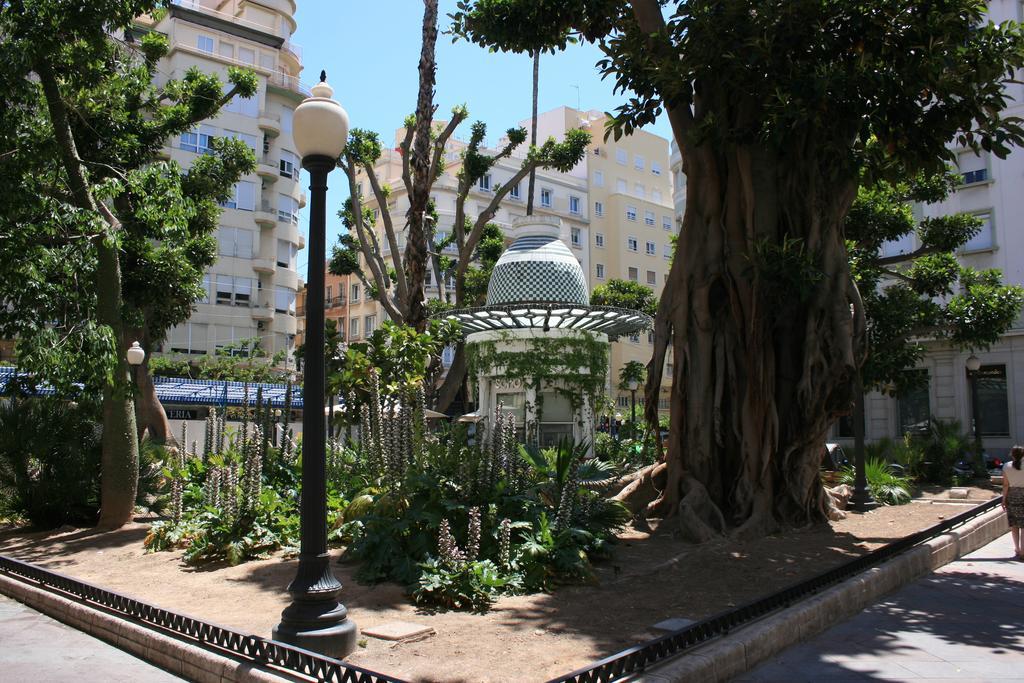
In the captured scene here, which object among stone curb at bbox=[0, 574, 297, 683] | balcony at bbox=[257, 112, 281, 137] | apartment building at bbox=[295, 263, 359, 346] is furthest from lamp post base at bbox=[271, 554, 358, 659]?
apartment building at bbox=[295, 263, 359, 346]

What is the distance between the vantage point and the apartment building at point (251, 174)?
48188 millimetres

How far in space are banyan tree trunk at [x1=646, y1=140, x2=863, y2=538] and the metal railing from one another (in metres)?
6.34

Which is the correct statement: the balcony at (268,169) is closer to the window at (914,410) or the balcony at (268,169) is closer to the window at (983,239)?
the window at (914,410)

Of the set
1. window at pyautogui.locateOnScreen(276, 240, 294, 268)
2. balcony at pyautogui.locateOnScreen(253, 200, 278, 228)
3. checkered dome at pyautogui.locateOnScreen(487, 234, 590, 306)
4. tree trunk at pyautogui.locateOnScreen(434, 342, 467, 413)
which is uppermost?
balcony at pyautogui.locateOnScreen(253, 200, 278, 228)

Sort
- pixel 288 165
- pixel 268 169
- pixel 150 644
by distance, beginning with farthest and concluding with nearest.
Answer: pixel 288 165, pixel 268 169, pixel 150 644

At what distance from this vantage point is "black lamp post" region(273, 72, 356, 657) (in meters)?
5.42

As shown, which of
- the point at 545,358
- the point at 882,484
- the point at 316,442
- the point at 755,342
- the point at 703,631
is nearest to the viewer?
the point at 703,631

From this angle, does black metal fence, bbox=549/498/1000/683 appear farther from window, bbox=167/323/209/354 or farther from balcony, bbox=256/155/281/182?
balcony, bbox=256/155/281/182

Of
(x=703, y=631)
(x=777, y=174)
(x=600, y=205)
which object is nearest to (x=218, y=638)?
(x=703, y=631)

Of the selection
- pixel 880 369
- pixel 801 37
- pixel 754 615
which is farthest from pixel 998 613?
pixel 880 369

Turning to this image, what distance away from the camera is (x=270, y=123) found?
167 ft

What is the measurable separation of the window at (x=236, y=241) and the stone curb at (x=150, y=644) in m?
44.6

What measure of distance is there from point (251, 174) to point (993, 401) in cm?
4115

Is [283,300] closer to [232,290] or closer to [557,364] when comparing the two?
[232,290]
